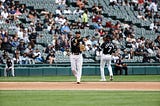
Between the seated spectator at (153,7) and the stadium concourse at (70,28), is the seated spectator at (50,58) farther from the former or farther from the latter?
the seated spectator at (153,7)

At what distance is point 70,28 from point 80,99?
62.0 feet

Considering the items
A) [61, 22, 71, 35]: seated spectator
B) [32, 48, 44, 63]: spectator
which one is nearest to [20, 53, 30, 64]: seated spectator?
[32, 48, 44, 63]: spectator

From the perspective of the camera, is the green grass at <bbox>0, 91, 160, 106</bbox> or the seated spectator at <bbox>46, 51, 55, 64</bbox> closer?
the green grass at <bbox>0, 91, 160, 106</bbox>

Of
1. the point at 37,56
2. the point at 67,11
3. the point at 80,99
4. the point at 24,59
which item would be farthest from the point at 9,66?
the point at 80,99

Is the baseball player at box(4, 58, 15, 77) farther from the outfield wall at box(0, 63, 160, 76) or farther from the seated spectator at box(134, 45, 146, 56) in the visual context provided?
the seated spectator at box(134, 45, 146, 56)

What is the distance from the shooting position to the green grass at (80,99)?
13.3m

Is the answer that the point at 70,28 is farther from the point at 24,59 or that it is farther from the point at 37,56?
the point at 24,59

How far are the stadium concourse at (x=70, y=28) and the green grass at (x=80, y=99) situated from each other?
14.1m

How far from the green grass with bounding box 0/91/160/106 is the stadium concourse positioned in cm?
1412

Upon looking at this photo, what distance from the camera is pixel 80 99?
14422mm

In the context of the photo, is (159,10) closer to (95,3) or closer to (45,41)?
(95,3)

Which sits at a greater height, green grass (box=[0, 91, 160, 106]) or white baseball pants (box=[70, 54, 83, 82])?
white baseball pants (box=[70, 54, 83, 82])

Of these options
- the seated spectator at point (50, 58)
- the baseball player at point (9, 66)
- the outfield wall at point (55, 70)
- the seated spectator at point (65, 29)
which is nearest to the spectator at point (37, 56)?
the seated spectator at point (50, 58)

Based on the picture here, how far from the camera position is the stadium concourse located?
3081cm
